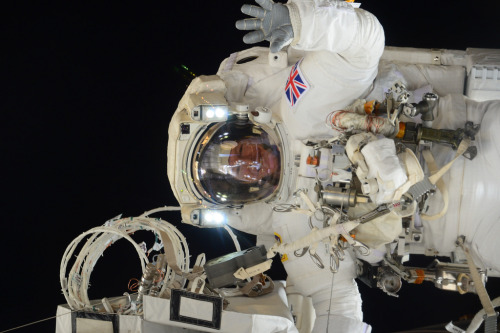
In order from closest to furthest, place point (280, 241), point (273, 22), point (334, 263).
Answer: point (273, 22) → point (334, 263) → point (280, 241)

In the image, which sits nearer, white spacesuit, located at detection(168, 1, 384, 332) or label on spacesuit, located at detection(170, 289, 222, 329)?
label on spacesuit, located at detection(170, 289, 222, 329)

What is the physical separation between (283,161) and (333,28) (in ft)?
2.81

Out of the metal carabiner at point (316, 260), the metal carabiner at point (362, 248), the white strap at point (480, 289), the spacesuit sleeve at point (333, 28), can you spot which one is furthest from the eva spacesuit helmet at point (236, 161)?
the white strap at point (480, 289)

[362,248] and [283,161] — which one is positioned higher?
[283,161]

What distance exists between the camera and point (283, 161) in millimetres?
3238

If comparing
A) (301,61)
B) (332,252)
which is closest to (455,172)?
(332,252)

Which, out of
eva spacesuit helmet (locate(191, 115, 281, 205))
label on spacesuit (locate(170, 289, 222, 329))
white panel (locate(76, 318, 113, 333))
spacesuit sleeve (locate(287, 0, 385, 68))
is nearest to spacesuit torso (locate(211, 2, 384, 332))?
spacesuit sleeve (locate(287, 0, 385, 68))

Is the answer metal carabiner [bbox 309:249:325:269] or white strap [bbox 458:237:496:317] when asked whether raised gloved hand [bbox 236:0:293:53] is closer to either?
metal carabiner [bbox 309:249:325:269]

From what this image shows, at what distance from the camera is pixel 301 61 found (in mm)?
3100

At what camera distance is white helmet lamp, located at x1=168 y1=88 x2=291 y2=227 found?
3162 millimetres

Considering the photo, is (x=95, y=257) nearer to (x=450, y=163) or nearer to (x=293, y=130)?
(x=293, y=130)

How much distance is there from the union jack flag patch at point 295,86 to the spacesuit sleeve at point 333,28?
1.13 ft

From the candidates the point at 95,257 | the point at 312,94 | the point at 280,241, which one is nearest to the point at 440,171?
the point at 312,94

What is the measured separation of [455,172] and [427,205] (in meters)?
0.19
